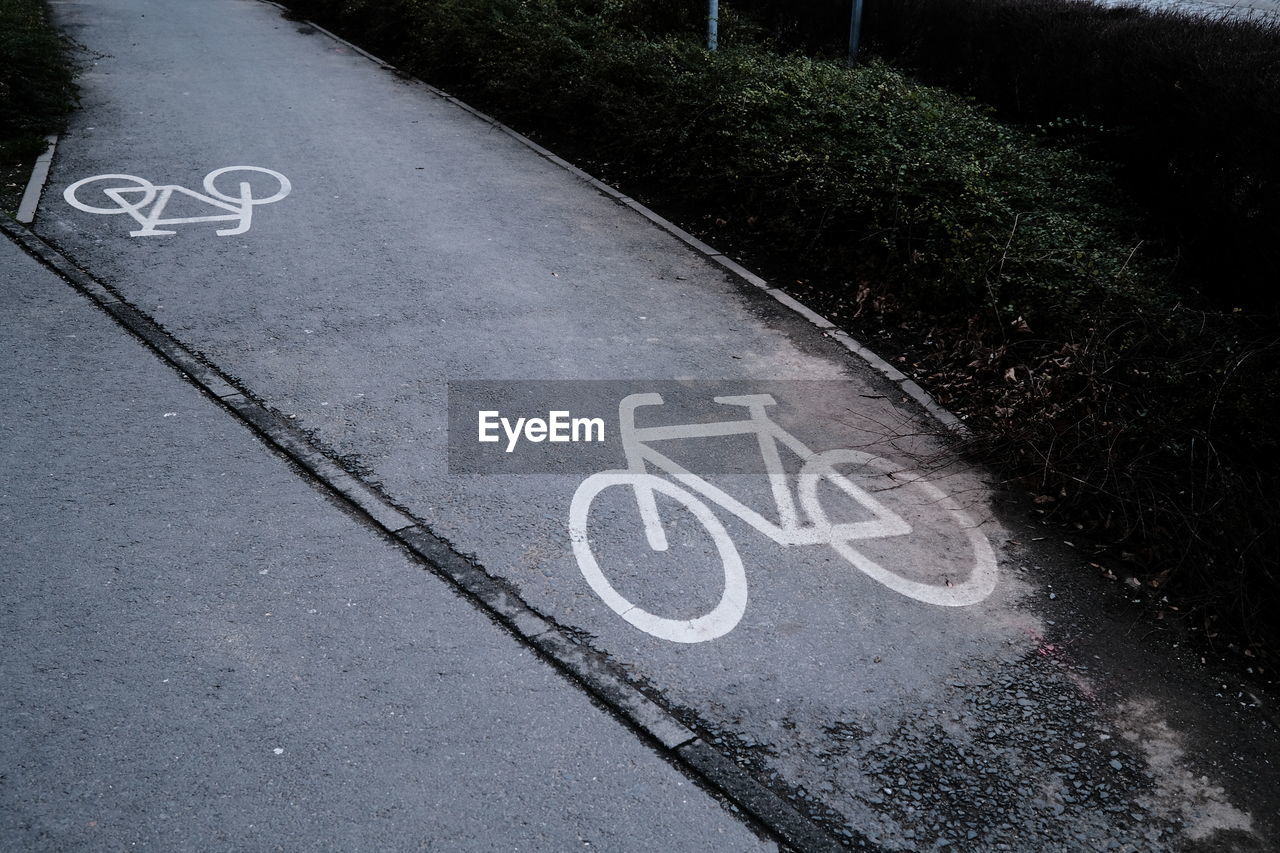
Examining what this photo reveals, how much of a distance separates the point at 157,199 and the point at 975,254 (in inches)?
291

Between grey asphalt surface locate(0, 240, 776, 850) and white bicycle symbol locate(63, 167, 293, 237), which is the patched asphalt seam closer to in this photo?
grey asphalt surface locate(0, 240, 776, 850)

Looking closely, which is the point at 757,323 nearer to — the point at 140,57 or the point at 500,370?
the point at 500,370

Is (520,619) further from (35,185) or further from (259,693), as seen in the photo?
(35,185)

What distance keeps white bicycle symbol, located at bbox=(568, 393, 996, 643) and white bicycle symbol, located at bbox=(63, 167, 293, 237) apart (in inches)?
191

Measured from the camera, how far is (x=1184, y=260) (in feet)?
23.9

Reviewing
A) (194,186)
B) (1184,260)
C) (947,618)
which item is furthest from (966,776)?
(194,186)

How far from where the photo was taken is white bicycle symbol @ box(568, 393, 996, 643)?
15.4ft

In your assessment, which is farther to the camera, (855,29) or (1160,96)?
(855,29)

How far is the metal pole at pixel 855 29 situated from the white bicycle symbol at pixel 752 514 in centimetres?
688

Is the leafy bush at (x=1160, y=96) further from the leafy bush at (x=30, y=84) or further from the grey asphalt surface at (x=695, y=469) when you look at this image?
the leafy bush at (x=30, y=84)

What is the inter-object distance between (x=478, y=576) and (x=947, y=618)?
2.35m

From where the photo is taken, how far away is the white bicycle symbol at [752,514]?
4.70m

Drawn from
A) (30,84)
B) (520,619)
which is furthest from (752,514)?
(30,84)

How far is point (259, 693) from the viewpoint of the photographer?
4.02 m
